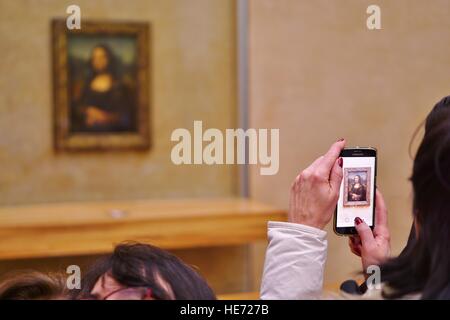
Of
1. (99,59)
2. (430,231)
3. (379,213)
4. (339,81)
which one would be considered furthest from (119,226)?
(430,231)

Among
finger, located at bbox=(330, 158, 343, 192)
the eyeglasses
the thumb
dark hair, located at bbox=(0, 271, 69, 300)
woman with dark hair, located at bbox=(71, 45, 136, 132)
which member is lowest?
dark hair, located at bbox=(0, 271, 69, 300)

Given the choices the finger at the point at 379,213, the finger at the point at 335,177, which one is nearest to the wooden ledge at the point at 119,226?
the finger at the point at 379,213

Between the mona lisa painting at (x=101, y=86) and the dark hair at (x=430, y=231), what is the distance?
286cm

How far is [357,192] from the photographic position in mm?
1321

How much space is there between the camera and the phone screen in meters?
1.30

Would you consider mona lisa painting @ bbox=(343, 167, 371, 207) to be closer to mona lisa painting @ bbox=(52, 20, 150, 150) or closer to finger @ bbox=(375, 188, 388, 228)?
finger @ bbox=(375, 188, 388, 228)

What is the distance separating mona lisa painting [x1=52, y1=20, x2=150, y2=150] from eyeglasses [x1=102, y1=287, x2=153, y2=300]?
2723 millimetres

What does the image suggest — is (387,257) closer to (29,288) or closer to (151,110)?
(29,288)

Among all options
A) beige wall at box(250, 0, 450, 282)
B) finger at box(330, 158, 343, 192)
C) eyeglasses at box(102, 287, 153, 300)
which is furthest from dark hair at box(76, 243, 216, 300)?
beige wall at box(250, 0, 450, 282)

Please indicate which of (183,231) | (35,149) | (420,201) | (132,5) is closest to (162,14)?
(132,5)

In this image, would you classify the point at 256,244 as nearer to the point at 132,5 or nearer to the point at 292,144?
the point at 292,144

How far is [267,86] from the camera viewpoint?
12.2ft

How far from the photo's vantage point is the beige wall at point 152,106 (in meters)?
3.56

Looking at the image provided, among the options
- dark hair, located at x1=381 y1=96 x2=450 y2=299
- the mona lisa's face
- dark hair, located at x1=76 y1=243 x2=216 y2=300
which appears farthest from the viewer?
the mona lisa's face
